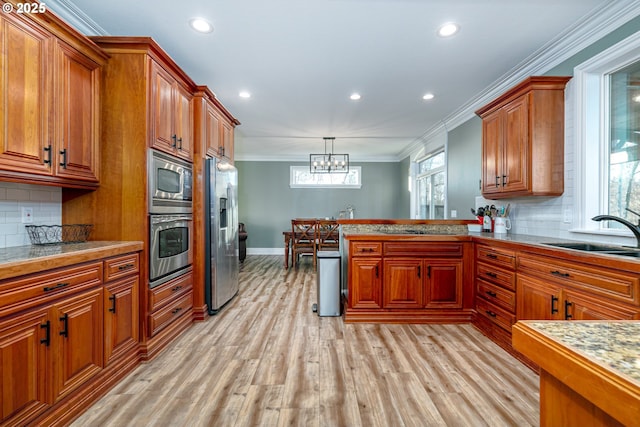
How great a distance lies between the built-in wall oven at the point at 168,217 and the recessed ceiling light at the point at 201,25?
3.51ft

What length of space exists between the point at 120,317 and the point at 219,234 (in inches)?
54.0

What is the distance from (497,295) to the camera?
8.62 feet

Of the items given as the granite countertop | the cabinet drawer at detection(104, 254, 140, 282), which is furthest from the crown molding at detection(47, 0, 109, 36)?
the granite countertop

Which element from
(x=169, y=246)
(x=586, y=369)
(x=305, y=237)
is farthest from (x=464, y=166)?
(x=586, y=369)

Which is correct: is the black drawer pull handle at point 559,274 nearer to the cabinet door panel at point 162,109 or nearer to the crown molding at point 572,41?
the crown molding at point 572,41

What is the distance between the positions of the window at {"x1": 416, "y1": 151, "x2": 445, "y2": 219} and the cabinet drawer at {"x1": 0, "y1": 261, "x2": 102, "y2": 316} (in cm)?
511

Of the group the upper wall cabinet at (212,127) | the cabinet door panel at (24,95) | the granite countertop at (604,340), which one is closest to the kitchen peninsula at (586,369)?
the granite countertop at (604,340)

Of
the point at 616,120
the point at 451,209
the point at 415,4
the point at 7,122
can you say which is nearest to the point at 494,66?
the point at 616,120

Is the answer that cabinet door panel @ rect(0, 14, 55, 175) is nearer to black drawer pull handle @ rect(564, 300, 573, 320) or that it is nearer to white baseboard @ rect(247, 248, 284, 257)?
black drawer pull handle @ rect(564, 300, 573, 320)

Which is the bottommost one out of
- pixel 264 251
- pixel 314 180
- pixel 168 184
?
pixel 264 251

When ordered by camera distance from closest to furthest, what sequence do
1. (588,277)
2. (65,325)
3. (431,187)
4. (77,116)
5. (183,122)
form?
(65,325), (588,277), (77,116), (183,122), (431,187)

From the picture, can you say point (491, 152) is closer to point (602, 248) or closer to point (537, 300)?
point (602, 248)

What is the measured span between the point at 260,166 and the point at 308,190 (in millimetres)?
1401

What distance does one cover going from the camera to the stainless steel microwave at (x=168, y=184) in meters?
2.33
